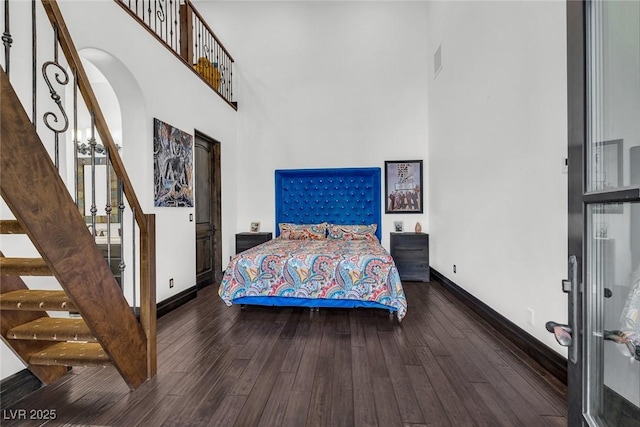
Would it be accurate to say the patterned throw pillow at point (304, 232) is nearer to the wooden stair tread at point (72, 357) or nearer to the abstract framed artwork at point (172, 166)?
the abstract framed artwork at point (172, 166)

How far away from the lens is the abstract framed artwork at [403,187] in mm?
5055

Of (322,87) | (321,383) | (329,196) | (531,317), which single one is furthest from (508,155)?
(322,87)

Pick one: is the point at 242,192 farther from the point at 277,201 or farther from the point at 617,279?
the point at 617,279

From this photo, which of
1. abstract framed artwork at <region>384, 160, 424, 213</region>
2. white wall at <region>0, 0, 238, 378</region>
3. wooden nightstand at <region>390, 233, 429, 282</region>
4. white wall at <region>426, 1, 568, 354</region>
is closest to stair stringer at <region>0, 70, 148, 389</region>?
white wall at <region>0, 0, 238, 378</region>

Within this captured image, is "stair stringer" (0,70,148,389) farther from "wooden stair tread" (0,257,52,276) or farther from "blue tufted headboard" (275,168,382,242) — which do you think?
"blue tufted headboard" (275,168,382,242)

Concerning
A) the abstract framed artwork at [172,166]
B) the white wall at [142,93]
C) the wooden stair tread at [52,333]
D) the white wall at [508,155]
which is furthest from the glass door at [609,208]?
the abstract framed artwork at [172,166]

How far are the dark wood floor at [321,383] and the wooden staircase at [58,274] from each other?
0.23 meters

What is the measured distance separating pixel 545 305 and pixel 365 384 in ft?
4.53

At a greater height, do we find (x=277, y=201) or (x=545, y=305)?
(x=277, y=201)

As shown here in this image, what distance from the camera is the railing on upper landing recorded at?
347cm

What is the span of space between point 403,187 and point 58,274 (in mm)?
4647

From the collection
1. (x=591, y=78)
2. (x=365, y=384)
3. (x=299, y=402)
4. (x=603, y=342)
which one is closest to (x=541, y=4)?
(x=591, y=78)

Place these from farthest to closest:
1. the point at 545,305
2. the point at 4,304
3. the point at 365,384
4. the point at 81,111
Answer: the point at 81,111
the point at 545,305
the point at 365,384
the point at 4,304

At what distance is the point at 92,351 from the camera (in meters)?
1.80
